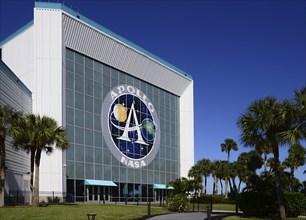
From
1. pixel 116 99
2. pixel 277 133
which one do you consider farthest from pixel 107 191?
pixel 277 133

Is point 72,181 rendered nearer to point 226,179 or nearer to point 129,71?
point 129,71

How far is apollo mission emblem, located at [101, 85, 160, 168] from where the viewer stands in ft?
196

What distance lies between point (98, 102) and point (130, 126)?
28.0ft

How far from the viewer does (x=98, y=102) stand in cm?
5766

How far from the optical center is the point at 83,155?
5412 centimetres

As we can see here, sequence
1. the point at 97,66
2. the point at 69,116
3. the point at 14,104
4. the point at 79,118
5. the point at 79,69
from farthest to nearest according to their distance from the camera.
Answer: the point at 97,66, the point at 79,69, the point at 79,118, the point at 69,116, the point at 14,104

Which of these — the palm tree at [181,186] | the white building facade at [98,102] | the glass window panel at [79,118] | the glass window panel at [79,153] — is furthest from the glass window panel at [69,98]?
the palm tree at [181,186]

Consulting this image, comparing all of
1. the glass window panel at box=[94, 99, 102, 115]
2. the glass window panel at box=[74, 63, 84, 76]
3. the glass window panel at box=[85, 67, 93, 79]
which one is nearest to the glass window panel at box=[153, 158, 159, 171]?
the glass window panel at box=[94, 99, 102, 115]

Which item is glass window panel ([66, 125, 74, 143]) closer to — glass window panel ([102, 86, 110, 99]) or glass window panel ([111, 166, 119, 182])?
glass window panel ([102, 86, 110, 99])

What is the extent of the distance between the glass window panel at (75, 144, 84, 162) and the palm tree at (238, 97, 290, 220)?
28.2 metres

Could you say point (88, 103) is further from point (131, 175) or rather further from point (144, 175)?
point (144, 175)

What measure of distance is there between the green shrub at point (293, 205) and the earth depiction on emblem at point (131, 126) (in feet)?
107

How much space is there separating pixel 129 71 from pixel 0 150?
107 feet

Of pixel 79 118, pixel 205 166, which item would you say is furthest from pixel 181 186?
pixel 205 166
